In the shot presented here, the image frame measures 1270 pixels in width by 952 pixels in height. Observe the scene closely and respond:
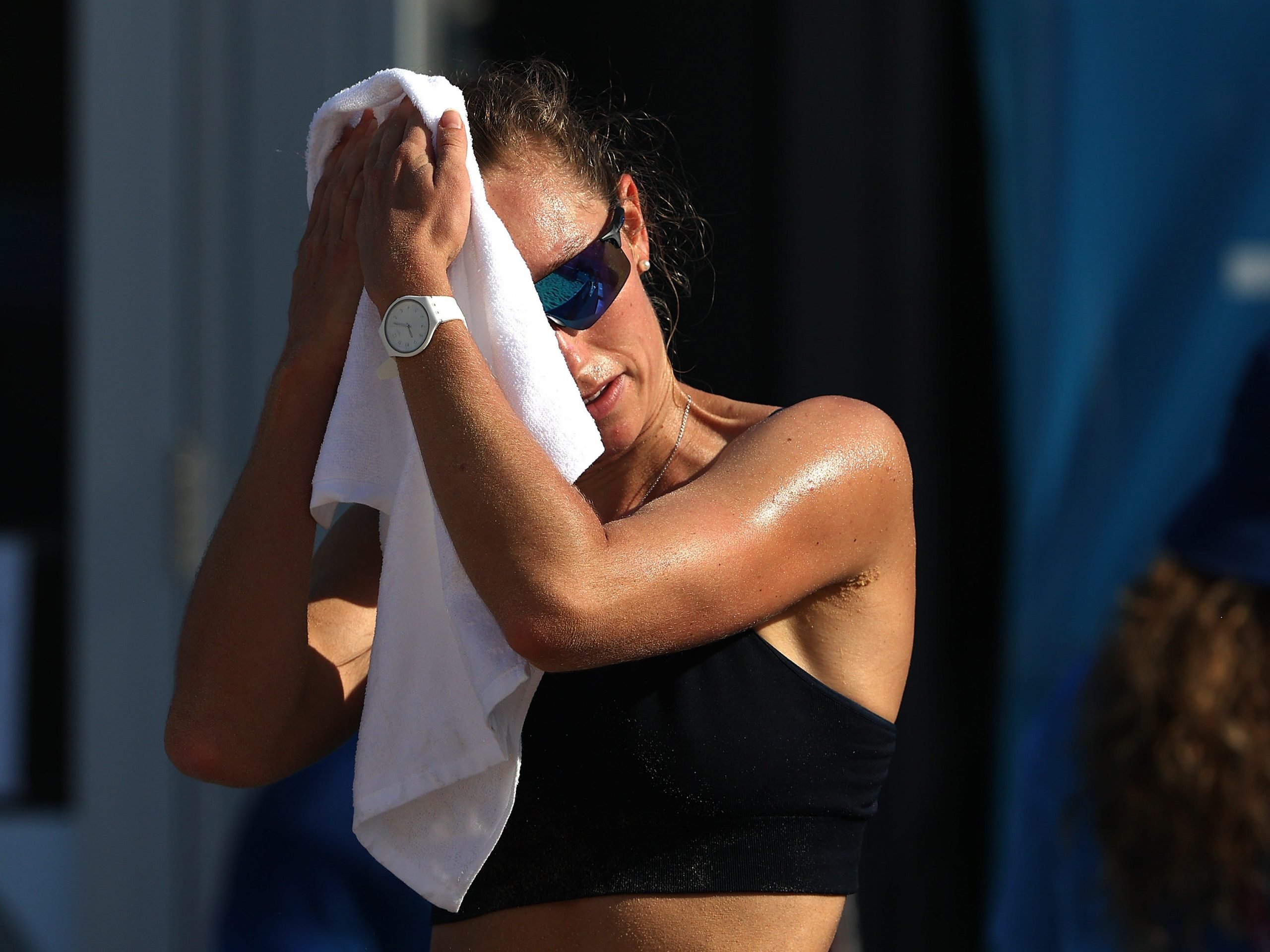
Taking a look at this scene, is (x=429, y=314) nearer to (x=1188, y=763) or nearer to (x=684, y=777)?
(x=684, y=777)

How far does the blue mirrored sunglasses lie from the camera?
1.52m

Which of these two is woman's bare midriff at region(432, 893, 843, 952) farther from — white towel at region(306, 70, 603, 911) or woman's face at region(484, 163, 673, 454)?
woman's face at region(484, 163, 673, 454)

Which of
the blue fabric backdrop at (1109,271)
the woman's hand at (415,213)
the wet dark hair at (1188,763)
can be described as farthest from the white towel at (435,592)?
the blue fabric backdrop at (1109,271)

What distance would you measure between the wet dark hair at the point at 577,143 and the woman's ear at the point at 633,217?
0.04 feet

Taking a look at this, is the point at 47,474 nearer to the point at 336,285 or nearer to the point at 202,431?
the point at 202,431

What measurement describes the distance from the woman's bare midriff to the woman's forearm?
35 centimetres

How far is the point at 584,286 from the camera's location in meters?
1.53

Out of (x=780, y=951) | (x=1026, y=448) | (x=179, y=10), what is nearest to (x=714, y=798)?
(x=780, y=951)

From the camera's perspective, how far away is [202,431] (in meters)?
3.40

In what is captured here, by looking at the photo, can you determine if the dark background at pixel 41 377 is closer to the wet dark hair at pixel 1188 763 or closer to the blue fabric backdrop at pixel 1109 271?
the blue fabric backdrop at pixel 1109 271

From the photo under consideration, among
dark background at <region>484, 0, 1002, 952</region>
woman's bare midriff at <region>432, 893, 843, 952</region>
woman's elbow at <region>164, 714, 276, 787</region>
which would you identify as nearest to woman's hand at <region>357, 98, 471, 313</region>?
woman's elbow at <region>164, 714, 276, 787</region>

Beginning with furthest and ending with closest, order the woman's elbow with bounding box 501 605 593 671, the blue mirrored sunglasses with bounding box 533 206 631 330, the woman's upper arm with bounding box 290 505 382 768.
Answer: the woman's upper arm with bounding box 290 505 382 768 < the blue mirrored sunglasses with bounding box 533 206 631 330 < the woman's elbow with bounding box 501 605 593 671

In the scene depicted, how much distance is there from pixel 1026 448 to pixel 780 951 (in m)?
2.09

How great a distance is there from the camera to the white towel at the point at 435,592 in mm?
1415
